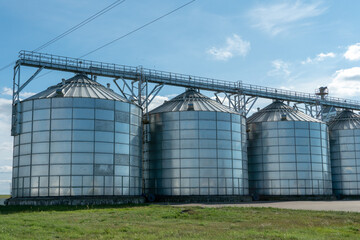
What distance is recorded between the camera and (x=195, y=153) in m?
62.1

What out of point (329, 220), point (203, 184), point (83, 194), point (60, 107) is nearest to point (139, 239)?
point (329, 220)

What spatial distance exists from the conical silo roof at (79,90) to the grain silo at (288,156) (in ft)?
92.5

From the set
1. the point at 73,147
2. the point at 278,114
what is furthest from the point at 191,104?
the point at 73,147

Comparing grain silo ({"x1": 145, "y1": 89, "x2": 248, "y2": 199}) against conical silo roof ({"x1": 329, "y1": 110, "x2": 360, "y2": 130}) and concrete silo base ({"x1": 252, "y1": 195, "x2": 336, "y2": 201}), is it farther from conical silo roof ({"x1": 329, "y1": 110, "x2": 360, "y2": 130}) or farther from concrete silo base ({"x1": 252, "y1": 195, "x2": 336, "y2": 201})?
conical silo roof ({"x1": 329, "y1": 110, "x2": 360, "y2": 130})

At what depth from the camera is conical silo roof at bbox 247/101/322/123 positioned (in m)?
74.9

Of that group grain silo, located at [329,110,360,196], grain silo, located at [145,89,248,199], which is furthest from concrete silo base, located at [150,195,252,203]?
grain silo, located at [329,110,360,196]

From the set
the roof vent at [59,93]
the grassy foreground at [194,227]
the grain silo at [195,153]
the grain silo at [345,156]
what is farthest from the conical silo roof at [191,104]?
the grain silo at [345,156]

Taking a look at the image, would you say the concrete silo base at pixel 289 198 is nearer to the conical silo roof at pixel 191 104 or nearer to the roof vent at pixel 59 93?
the conical silo roof at pixel 191 104

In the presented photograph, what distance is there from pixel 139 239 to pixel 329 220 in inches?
661

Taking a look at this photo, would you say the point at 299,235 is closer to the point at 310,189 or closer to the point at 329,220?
the point at 329,220

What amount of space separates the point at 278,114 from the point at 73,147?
39.1m

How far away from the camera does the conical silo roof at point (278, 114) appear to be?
74.9 m

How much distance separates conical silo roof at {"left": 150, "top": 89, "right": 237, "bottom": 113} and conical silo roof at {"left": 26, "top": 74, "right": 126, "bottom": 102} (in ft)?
33.9

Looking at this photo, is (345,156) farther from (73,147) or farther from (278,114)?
(73,147)
